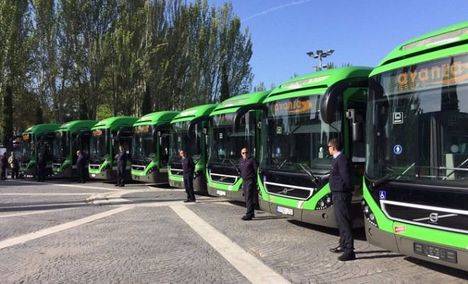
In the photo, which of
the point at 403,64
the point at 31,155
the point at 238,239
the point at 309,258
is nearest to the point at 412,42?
the point at 403,64

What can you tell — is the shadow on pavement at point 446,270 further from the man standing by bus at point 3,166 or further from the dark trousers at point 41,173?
the man standing by bus at point 3,166

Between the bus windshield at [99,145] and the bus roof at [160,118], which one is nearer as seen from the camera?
the bus roof at [160,118]

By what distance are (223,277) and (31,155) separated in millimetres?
24882

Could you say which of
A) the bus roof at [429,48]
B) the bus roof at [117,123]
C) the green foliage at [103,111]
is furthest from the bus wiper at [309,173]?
the green foliage at [103,111]

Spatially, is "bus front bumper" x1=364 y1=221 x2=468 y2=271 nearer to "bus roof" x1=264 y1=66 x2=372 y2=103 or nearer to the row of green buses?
the row of green buses

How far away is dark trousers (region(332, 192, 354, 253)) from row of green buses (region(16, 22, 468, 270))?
0.92 ft

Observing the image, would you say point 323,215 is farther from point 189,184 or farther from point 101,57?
point 101,57

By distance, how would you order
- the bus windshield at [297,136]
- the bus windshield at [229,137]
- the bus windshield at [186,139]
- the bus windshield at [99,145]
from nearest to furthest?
the bus windshield at [297,136]
the bus windshield at [229,137]
the bus windshield at [186,139]
the bus windshield at [99,145]

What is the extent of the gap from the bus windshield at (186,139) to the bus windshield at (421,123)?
9853mm

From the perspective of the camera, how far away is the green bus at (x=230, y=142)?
13273 mm

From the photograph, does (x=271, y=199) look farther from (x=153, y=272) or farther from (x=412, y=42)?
(x=412, y=42)

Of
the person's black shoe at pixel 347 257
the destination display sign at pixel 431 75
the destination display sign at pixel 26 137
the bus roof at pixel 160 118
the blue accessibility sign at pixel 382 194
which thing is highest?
the bus roof at pixel 160 118

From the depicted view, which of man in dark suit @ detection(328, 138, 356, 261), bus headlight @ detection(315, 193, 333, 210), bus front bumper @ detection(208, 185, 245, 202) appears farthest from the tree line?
man in dark suit @ detection(328, 138, 356, 261)

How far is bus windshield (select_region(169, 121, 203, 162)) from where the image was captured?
56.1ft
